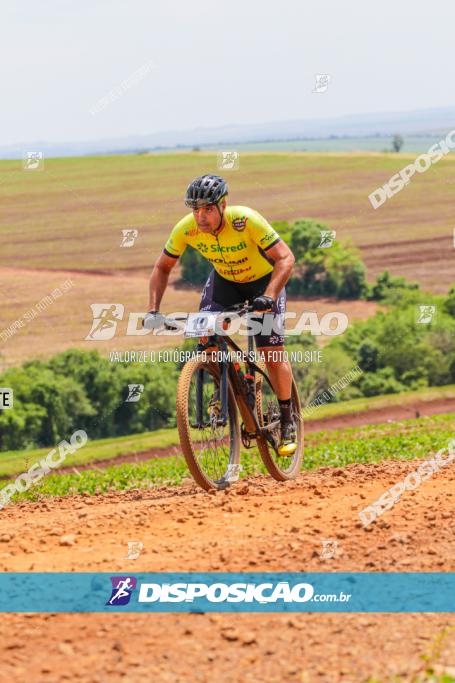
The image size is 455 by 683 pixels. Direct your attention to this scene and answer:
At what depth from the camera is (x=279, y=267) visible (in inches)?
375

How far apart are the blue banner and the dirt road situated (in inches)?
5.1

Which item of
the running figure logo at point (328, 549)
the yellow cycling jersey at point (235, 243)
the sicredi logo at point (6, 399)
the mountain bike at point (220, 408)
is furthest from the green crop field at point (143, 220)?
the running figure logo at point (328, 549)

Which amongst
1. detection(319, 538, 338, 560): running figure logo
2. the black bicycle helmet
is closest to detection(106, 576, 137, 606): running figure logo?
detection(319, 538, 338, 560): running figure logo

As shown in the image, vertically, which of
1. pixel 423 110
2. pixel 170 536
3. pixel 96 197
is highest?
pixel 423 110

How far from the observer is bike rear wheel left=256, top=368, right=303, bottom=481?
10.5 meters

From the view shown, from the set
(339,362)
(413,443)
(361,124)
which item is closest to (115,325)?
(339,362)

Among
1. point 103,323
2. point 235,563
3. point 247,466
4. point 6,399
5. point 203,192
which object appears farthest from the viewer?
point 103,323

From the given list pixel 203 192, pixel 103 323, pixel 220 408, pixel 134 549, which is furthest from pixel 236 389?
pixel 103 323

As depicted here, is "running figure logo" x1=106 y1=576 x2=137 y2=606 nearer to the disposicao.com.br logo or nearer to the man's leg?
the disposicao.com.br logo

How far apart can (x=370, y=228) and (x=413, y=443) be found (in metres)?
51.1

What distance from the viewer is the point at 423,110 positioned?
111 m

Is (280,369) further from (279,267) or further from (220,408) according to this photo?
(279,267)

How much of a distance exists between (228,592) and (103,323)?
104 feet

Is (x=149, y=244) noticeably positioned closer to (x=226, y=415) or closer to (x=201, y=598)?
(x=226, y=415)
